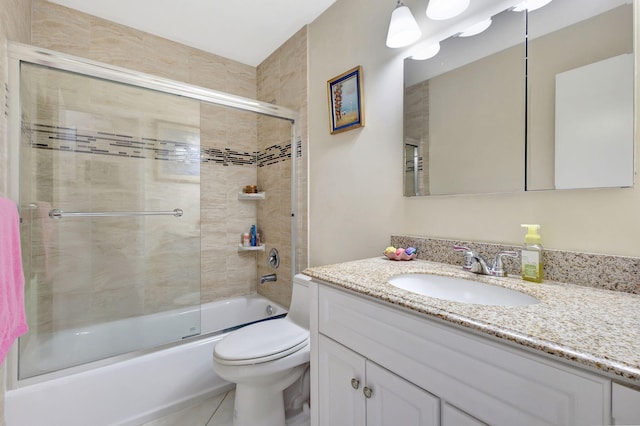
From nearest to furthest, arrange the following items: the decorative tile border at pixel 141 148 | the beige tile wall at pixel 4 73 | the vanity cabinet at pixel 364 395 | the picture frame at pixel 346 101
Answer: the vanity cabinet at pixel 364 395 < the beige tile wall at pixel 4 73 < the picture frame at pixel 346 101 < the decorative tile border at pixel 141 148

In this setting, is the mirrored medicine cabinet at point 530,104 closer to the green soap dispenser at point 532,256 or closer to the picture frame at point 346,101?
the green soap dispenser at point 532,256

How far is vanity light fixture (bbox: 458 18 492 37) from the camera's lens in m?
1.04

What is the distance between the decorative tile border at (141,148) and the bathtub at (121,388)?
1.13 m

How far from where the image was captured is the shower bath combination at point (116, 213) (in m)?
1.39

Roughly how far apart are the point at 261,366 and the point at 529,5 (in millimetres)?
1683

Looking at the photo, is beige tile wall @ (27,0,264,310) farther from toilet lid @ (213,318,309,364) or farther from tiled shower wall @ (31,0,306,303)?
toilet lid @ (213,318,309,364)

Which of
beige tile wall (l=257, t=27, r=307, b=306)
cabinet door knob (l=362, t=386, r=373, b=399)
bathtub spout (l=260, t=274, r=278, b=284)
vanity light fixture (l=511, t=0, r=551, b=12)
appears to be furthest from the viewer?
bathtub spout (l=260, t=274, r=278, b=284)

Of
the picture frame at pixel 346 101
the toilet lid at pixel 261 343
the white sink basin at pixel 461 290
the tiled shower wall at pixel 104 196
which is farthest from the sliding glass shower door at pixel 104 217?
the white sink basin at pixel 461 290

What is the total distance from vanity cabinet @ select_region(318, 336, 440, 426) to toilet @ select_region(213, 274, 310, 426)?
0.33m

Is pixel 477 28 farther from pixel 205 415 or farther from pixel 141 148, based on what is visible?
→ pixel 205 415

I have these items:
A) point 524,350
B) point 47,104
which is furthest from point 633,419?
point 47,104

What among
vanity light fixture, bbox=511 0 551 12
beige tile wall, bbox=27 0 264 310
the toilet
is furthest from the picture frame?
the toilet

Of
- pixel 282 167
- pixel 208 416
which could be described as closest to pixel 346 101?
pixel 282 167

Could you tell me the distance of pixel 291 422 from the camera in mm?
1426
